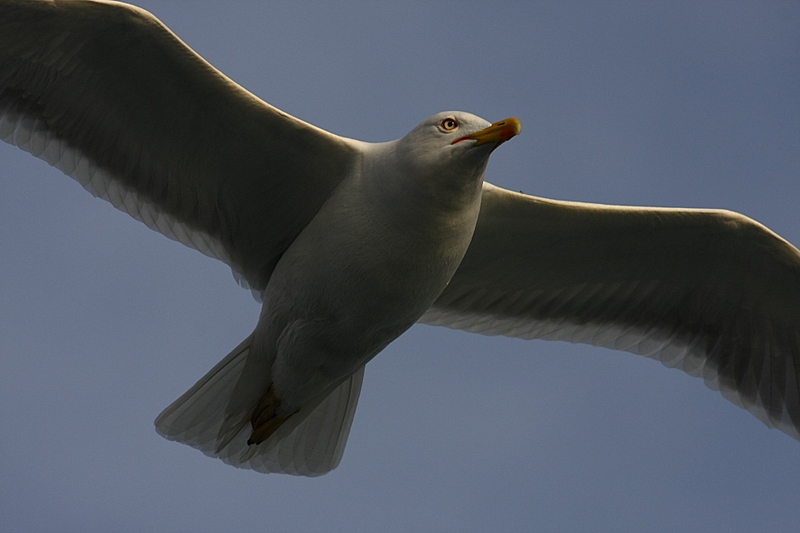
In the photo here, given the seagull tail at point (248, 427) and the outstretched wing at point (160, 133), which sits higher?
the outstretched wing at point (160, 133)

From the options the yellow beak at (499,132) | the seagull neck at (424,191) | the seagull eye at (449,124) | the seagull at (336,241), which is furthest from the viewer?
the seagull at (336,241)

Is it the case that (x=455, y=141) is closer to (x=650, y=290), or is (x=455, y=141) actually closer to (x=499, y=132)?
(x=499, y=132)

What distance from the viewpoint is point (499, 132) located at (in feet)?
23.1

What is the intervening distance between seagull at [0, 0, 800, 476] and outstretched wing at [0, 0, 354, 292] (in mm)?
13

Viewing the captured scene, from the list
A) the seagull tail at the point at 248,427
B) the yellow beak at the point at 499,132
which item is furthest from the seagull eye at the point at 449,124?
the seagull tail at the point at 248,427

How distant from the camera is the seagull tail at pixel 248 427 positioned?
8.45 metres

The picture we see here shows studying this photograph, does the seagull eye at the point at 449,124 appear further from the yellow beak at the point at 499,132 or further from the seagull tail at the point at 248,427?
the seagull tail at the point at 248,427

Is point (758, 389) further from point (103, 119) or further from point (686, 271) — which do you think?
point (103, 119)

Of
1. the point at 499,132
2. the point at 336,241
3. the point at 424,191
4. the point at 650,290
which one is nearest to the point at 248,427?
the point at 336,241

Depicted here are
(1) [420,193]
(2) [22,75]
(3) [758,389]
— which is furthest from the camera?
(3) [758,389]

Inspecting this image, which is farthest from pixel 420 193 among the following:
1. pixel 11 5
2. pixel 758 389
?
pixel 758 389

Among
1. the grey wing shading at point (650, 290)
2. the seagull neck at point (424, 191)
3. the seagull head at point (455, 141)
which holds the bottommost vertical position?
the grey wing shading at point (650, 290)

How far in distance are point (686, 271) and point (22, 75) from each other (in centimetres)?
484

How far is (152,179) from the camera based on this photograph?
8484 mm
